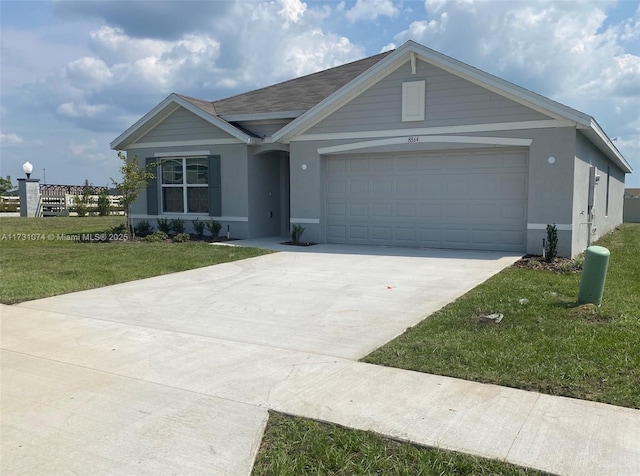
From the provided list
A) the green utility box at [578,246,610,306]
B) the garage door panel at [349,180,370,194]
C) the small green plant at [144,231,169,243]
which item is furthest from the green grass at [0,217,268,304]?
the green utility box at [578,246,610,306]

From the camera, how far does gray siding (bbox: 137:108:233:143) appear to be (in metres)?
16.4

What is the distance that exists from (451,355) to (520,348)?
2.42 ft

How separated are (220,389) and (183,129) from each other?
45.9 feet

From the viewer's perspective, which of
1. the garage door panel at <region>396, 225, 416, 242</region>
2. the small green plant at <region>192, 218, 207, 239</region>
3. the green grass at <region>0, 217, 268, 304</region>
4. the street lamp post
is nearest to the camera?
the green grass at <region>0, 217, 268, 304</region>

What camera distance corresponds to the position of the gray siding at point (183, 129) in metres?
16.4

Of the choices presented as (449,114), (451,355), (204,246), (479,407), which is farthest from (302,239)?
(479,407)

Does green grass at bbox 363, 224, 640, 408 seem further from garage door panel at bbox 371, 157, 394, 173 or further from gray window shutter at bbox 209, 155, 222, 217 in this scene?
gray window shutter at bbox 209, 155, 222, 217

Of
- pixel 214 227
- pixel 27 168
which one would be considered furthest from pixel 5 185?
pixel 214 227

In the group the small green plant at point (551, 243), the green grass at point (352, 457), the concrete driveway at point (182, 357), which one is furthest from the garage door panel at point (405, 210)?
the green grass at point (352, 457)

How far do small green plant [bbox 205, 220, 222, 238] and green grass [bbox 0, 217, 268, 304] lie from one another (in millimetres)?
1228

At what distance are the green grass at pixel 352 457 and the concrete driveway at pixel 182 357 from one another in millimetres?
172

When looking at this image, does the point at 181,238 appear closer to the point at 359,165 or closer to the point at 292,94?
the point at 359,165

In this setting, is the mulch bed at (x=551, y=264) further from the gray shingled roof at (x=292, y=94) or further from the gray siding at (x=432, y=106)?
the gray shingled roof at (x=292, y=94)

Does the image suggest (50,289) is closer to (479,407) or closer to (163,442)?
(163,442)
